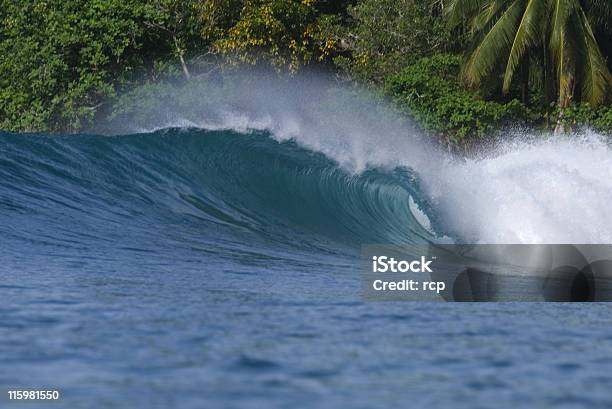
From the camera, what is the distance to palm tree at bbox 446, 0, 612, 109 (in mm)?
24438

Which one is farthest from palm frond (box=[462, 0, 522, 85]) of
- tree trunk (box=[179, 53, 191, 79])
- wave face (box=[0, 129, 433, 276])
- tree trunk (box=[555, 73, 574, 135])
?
tree trunk (box=[179, 53, 191, 79])

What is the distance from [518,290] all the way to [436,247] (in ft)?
11.6

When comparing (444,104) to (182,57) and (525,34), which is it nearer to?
(525,34)

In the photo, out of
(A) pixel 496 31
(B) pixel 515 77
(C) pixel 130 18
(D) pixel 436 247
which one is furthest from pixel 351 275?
(C) pixel 130 18

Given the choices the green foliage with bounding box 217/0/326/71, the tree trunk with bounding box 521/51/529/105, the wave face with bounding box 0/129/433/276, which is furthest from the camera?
the green foliage with bounding box 217/0/326/71

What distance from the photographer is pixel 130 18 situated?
30.6 meters

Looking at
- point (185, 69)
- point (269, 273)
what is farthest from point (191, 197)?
point (185, 69)

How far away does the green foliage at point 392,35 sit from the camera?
2803 centimetres

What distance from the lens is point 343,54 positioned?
1235 inches

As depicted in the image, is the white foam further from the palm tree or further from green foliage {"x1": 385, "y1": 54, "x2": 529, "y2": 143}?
green foliage {"x1": 385, "y1": 54, "x2": 529, "y2": 143}

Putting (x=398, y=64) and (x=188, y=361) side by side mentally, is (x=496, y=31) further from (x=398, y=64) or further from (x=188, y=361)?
(x=188, y=361)

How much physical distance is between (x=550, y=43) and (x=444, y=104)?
264 cm

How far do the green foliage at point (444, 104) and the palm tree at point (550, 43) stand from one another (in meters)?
0.78

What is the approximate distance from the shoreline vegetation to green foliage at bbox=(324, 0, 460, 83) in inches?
1.3
